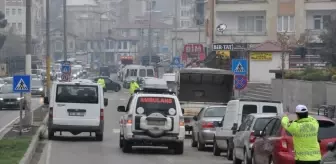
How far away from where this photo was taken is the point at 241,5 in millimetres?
80562

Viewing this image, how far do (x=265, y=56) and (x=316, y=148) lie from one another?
4356 cm

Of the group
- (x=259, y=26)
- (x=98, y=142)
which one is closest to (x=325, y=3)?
(x=259, y=26)

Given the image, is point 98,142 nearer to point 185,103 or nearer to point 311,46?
point 185,103

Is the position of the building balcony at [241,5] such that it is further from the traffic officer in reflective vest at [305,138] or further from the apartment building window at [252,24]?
the traffic officer in reflective vest at [305,138]

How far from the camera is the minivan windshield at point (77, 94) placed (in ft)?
109

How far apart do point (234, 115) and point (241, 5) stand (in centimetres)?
5454

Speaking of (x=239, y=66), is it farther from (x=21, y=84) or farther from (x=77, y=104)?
(x=21, y=84)

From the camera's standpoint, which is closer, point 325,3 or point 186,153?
point 186,153

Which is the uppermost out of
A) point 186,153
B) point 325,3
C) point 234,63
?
point 325,3

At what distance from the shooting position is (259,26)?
82125mm

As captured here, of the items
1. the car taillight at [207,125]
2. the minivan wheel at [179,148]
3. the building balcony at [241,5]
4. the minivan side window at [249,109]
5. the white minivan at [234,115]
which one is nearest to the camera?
the white minivan at [234,115]

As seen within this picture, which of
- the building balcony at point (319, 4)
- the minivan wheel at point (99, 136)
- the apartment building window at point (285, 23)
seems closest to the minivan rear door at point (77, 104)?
the minivan wheel at point (99, 136)

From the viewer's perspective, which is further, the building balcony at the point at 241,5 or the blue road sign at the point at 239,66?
the building balcony at the point at 241,5

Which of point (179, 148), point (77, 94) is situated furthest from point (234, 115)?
point (77, 94)
